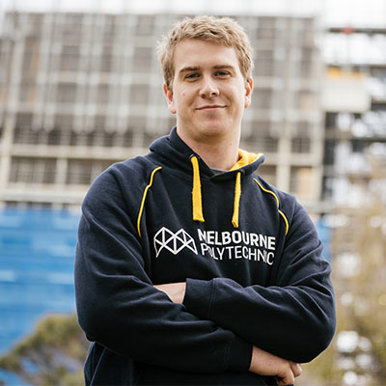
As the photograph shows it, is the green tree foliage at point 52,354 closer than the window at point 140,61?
Yes

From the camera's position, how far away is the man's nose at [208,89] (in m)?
1.90

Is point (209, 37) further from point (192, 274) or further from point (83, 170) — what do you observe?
point (83, 170)

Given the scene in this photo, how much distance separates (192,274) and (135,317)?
0.21m

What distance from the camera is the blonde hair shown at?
6.30 ft

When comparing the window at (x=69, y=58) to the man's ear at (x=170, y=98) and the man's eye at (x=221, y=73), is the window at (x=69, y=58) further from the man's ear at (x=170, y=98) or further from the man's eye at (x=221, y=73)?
the man's eye at (x=221, y=73)

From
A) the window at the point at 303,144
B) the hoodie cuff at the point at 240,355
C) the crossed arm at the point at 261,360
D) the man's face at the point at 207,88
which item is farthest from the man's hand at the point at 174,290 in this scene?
the window at the point at 303,144

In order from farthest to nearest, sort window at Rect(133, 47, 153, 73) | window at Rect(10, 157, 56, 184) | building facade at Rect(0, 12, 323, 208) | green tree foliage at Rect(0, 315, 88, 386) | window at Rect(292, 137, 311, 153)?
window at Rect(133, 47, 153, 73)
window at Rect(10, 157, 56, 184)
window at Rect(292, 137, 311, 153)
building facade at Rect(0, 12, 323, 208)
green tree foliage at Rect(0, 315, 88, 386)

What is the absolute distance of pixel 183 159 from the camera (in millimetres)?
1970

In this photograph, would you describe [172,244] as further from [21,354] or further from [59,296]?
[59,296]

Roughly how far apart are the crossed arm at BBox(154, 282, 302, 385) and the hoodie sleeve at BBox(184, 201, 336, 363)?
0.05 feet

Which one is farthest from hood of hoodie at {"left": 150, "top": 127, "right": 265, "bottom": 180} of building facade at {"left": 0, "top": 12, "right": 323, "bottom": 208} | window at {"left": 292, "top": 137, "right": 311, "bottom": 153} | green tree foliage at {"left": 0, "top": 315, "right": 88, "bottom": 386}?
window at {"left": 292, "top": 137, "right": 311, "bottom": 153}

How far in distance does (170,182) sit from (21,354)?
3008 cm

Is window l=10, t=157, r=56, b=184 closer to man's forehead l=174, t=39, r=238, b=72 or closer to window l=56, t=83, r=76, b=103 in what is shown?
window l=56, t=83, r=76, b=103

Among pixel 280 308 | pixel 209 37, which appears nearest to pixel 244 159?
pixel 209 37
